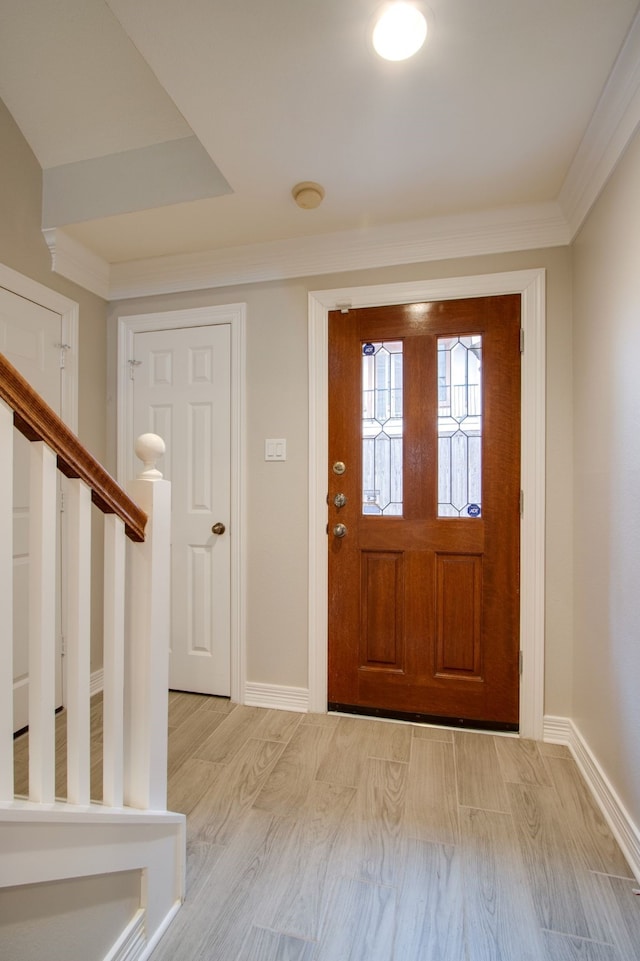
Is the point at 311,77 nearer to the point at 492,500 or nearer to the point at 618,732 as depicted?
the point at 492,500

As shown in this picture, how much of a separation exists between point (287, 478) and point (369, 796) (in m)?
1.34

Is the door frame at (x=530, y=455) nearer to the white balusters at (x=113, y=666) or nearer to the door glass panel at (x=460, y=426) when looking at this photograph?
the door glass panel at (x=460, y=426)

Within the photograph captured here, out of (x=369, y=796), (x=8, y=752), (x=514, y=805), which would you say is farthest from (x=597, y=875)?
(x=8, y=752)

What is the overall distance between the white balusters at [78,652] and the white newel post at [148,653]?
14 cm

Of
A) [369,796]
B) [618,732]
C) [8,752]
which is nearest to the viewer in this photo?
[8,752]

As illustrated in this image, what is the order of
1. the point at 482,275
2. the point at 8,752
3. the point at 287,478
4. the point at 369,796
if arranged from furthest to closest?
1. the point at 287,478
2. the point at 482,275
3. the point at 369,796
4. the point at 8,752

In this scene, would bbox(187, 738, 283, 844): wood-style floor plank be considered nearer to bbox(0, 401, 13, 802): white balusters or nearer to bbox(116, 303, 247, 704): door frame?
bbox(116, 303, 247, 704): door frame

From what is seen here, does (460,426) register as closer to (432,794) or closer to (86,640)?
(432,794)

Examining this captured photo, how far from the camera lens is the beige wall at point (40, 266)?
189 centimetres

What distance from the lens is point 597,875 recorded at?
1236 millimetres

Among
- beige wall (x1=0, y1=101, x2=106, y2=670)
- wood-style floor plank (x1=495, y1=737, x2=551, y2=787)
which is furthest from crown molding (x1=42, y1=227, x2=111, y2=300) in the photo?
wood-style floor plank (x1=495, y1=737, x2=551, y2=787)

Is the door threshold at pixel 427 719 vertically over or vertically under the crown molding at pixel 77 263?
under

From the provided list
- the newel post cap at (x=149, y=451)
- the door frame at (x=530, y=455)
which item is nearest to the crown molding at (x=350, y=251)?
the door frame at (x=530, y=455)

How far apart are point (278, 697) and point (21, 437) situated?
1.72 meters
